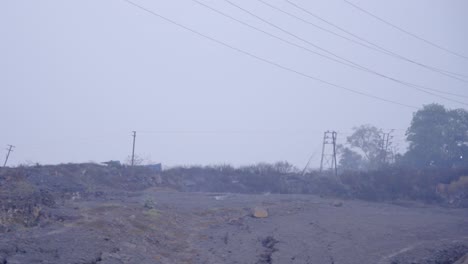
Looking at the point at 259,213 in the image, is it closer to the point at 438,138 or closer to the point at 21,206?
the point at 21,206

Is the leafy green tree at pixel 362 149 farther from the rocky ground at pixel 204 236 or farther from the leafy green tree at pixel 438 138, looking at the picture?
the rocky ground at pixel 204 236

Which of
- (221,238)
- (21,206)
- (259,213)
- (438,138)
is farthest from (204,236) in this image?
(438,138)

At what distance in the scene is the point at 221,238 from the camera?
19.9 meters

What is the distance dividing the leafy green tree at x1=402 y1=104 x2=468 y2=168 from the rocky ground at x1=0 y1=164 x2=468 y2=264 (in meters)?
39.3

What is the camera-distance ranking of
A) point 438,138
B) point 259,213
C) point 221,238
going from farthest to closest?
point 438,138, point 259,213, point 221,238

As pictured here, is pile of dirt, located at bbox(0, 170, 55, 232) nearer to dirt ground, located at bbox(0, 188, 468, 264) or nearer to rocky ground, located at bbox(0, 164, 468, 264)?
rocky ground, located at bbox(0, 164, 468, 264)

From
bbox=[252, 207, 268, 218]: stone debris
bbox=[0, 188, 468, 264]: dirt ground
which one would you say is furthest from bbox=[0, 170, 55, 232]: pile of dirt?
bbox=[252, 207, 268, 218]: stone debris

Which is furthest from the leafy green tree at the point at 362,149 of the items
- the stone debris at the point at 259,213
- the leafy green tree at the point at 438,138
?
the stone debris at the point at 259,213

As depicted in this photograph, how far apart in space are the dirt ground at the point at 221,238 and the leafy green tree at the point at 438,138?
39.6m

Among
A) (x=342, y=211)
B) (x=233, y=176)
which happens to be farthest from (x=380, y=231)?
(x=233, y=176)

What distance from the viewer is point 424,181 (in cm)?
4931

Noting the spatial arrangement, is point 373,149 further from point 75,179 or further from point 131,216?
point 131,216

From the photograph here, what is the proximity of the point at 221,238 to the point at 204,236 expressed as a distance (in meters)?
0.78

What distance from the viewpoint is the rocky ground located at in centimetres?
1462
